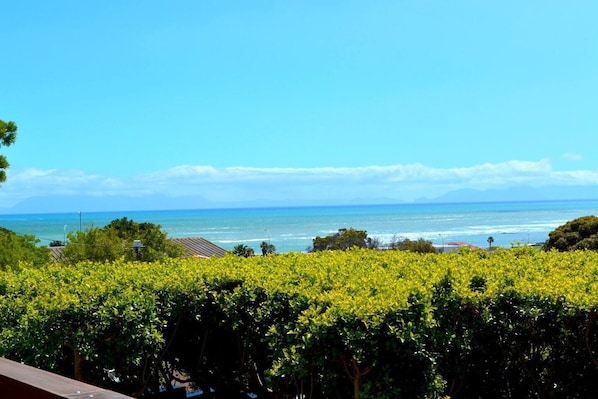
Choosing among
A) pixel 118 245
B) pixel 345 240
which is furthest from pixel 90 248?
pixel 345 240

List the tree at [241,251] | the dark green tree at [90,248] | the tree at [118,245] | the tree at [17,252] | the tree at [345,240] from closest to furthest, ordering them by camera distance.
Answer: the tree at [241,251]
the tree at [17,252]
the dark green tree at [90,248]
the tree at [118,245]
the tree at [345,240]

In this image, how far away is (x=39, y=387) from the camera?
174 centimetres

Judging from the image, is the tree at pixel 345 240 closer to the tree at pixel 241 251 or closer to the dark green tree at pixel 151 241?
the tree at pixel 241 251

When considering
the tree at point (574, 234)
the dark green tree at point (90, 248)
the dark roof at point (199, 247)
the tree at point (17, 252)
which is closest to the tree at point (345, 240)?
the dark roof at point (199, 247)

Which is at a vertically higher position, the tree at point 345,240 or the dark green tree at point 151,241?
the dark green tree at point 151,241

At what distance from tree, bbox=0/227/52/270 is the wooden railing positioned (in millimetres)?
8936

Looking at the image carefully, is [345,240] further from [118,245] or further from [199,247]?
[118,245]

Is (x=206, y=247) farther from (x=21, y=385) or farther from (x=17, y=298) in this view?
(x=21, y=385)

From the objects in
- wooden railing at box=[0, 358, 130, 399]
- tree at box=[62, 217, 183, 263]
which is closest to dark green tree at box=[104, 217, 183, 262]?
tree at box=[62, 217, 183, 263]

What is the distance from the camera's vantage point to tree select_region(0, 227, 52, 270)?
1059 cm

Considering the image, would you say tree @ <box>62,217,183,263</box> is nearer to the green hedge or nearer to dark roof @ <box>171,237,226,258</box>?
dark roof @ <box>171,237,226,258</box>

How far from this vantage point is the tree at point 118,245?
68.6ft

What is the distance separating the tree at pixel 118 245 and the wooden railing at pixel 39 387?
13.4 metres

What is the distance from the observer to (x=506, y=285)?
4.18m
